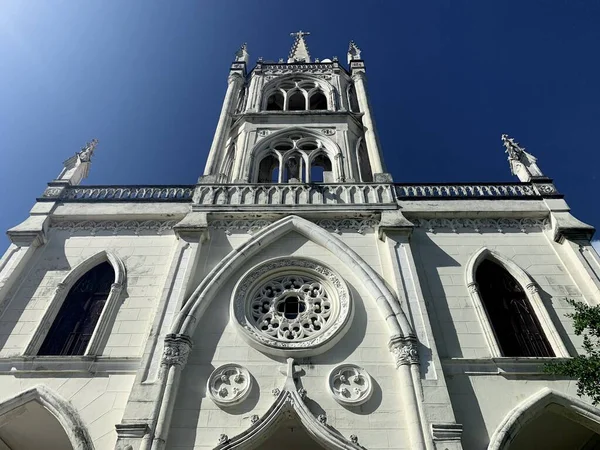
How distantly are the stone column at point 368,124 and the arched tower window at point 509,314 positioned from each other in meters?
4.84

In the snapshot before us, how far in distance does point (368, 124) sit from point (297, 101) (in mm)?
5342

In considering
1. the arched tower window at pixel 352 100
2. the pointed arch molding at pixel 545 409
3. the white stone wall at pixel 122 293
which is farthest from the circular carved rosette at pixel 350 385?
the arched tower window at pixel 352 100

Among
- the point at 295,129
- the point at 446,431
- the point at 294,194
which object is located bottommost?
the point at 446,431

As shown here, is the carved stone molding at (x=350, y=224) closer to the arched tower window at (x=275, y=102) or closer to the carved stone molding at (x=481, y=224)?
the carved stone molding at (x=481, y=224)

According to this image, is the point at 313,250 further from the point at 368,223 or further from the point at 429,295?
the point at 429,295

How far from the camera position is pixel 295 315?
Result: 10750 millimetres

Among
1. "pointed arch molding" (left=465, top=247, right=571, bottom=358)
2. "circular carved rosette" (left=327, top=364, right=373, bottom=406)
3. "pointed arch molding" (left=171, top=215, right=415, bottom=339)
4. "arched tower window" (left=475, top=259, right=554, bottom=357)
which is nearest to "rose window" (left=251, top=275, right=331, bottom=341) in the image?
"pointed arch molding" (left=171, top=215, right=415, bottom=339)

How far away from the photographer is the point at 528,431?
9.71 meters

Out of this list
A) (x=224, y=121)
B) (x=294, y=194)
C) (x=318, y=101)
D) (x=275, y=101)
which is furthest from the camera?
(x=318, y=101)

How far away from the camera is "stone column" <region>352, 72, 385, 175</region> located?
15080 mm

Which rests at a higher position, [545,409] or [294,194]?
[294,194]

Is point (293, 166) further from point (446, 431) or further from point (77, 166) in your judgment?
point (446, 431)

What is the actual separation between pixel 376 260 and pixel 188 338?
199 inches

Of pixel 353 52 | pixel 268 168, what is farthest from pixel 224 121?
pixel 353 52
